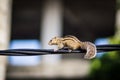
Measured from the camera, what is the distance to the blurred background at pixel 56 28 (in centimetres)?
1037

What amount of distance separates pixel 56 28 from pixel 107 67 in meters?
3.37

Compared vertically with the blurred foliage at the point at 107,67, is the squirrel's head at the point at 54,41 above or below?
above

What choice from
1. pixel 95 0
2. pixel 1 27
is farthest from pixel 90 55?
pixel 95 0

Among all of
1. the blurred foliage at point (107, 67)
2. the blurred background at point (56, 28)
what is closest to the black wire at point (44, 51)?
the blurred foliage at point (107, 67)

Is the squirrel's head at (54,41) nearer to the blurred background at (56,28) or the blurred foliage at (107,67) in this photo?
the blurred foliage at (107,67)

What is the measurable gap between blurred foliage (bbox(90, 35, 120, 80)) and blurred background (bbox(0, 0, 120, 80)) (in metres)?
1.55

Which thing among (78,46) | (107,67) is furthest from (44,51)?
(107,67)

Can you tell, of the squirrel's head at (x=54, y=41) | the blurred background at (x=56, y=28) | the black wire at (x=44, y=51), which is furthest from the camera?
the blurred background at (x=56, y=28)

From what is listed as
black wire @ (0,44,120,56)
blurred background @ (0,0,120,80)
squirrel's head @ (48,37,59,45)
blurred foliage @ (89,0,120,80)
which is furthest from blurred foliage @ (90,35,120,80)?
black wire @ (0,44,120,56)

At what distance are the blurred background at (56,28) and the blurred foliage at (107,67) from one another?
1.55m

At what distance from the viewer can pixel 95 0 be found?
11.8 m

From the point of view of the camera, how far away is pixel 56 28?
11.4 m

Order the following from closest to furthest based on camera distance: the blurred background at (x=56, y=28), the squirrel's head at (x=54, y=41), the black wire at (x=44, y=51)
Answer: the black wire at (x=44, y=51)
the squirrel's head at (x=54, y=41)
the blurred background at (x=56, y=28)

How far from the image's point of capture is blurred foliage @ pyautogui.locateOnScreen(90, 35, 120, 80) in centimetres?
809
